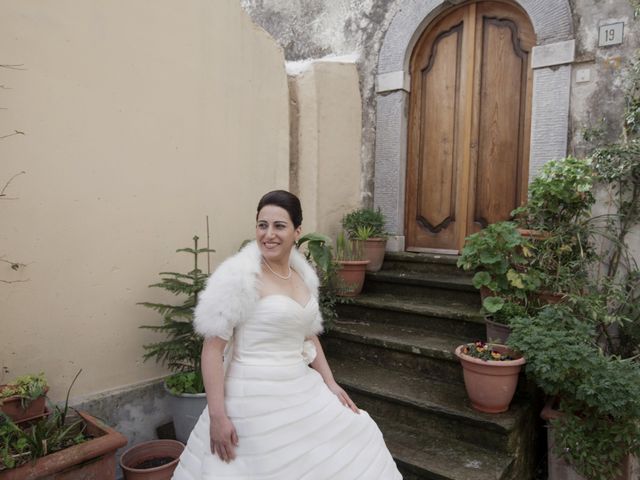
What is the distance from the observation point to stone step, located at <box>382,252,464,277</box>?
13.4 ft

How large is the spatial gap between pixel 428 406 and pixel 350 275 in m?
1.50

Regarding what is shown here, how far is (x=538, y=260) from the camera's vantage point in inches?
126

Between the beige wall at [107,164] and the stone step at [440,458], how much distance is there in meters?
1.75

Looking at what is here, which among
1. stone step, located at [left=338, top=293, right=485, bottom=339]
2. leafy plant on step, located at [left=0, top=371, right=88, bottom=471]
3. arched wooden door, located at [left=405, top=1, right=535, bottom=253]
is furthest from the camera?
arched wooden door, located at [left=405, top=1, right=535, bottom=253]

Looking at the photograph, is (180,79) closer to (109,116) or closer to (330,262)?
(109,116)

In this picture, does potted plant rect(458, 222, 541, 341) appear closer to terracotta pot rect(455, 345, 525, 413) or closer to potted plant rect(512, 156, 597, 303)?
potted plant rect(512, 156, 597, 303)

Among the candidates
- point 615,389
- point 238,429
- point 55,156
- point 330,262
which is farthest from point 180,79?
point 615,389

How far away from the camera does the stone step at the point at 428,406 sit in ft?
8.50

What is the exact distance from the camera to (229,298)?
1.70 meters

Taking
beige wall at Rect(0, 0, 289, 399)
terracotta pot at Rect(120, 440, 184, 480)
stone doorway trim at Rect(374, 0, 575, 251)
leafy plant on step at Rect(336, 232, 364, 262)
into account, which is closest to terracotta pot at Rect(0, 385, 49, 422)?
beige wall at Rect(0, 0, 289, 399)

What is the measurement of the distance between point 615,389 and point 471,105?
116 inches

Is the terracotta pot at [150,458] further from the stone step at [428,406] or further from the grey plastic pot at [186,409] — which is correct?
the stone step at [428,406]

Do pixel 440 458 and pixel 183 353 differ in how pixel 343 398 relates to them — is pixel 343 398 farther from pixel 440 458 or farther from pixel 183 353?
pixel 183 353

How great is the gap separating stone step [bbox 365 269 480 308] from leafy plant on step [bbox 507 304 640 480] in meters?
Answer: 1.11
